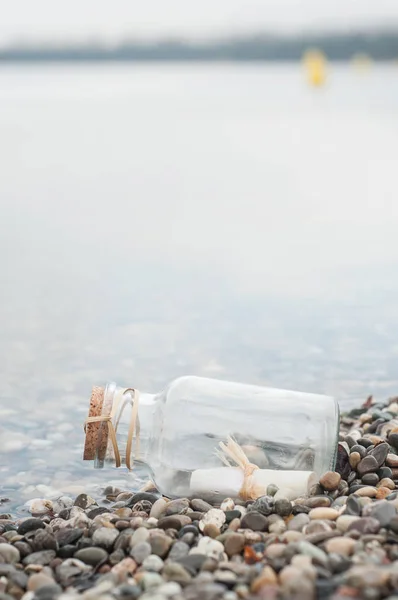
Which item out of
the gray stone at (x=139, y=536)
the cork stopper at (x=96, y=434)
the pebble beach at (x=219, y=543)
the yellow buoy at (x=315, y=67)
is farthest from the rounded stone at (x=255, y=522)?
the yellow buoy at (x=315, y=67)

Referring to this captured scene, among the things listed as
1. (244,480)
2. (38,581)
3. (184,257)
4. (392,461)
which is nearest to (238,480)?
(244,480)

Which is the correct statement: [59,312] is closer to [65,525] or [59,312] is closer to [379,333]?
[379,333]

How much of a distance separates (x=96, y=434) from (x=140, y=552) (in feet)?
0.71

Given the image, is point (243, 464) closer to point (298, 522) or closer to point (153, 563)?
point (298, 522)

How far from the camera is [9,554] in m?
1.08

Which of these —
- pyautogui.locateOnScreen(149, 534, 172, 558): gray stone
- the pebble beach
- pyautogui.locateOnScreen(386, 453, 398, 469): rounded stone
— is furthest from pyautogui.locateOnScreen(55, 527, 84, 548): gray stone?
pyautogui.locateOnScreen(386, 453, 398, 469): rounded stone

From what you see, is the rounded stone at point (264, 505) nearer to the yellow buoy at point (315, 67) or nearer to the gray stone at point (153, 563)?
the gray stone at point (153, 563)

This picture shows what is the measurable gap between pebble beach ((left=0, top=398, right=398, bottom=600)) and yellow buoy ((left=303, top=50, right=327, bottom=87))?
4.43m

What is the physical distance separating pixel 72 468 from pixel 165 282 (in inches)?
40.8

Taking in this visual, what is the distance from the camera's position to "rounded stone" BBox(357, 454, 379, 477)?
4.06 ft

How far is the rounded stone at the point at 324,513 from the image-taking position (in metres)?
1.08

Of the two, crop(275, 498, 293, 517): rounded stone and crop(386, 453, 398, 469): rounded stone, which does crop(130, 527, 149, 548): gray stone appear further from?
crop(386, 453, 398, 469): rounded stone

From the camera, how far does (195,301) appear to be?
2250mm

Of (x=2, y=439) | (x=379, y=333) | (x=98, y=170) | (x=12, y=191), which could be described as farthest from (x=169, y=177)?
(x=2, y=439)
